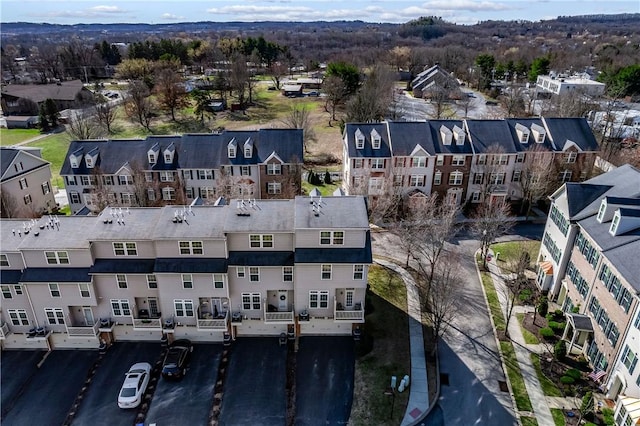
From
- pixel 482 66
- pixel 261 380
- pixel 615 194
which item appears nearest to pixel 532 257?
pixel 615 194

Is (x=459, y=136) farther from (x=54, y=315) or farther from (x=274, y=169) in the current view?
(x=54, y=315)

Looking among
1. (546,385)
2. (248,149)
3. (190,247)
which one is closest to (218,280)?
(190,247)

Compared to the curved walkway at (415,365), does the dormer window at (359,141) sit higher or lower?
higher

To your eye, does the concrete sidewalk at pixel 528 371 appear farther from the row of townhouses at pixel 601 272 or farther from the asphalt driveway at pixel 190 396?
the asphalt driveway at pixel 190 396

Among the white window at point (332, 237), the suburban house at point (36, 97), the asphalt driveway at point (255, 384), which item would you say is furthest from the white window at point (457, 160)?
the suburban house at point (36, 97)

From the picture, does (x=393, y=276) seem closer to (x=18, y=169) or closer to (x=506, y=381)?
(x=506, y=381)
